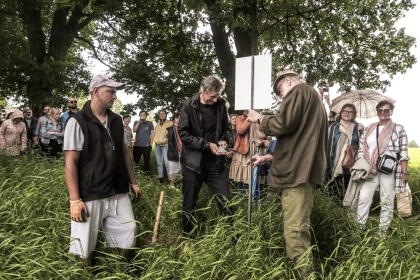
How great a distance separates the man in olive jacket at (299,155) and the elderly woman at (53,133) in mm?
7296

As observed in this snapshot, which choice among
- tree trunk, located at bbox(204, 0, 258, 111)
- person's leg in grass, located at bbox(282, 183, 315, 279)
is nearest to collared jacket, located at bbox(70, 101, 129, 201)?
person's leg in grass, located at bbox(282, 183, 315, 279)

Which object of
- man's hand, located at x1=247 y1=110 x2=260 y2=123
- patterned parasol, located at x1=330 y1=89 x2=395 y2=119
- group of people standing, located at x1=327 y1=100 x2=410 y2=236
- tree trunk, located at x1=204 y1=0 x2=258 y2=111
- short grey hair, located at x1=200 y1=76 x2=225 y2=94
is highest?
tree trunk, located at x1=204 y1=0 x2=258 y2=111

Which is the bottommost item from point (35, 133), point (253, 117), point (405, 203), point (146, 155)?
point (405, 203)

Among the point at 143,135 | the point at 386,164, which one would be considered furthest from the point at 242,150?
the point at 143,135

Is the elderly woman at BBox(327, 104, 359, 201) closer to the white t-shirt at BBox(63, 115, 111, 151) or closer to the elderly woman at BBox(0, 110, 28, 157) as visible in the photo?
the white t-shirt at BBox(63, 115, 111, 151)

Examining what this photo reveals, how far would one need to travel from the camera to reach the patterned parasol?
714cm

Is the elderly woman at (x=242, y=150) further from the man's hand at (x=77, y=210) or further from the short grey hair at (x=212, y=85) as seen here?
the man's hand at (x=77, y=210)

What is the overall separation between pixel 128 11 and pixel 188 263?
1192 centimetres

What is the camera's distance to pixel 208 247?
3.94 m

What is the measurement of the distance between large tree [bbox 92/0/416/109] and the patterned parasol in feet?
16.4

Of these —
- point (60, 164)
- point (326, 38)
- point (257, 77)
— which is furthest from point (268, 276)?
point (326, 38)

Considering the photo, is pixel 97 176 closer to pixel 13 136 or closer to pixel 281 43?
pixel 13 136

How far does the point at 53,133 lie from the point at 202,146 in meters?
6.21

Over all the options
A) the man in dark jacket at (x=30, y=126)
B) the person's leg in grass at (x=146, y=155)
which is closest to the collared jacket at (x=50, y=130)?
the man in dark jacket at (x=30, y=126)
